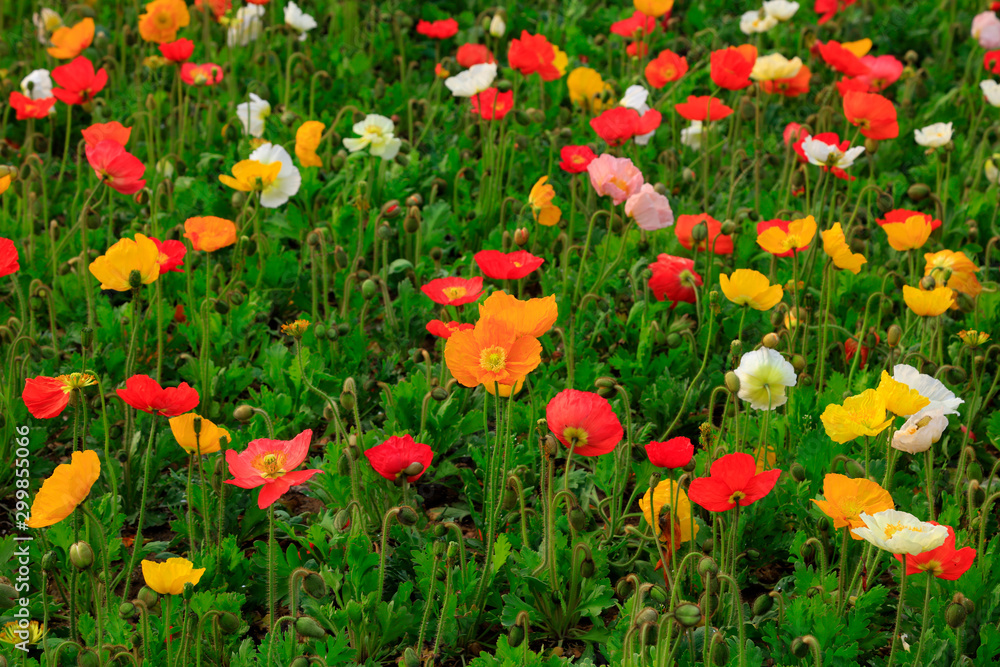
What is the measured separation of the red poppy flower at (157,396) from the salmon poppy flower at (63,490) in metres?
0.40

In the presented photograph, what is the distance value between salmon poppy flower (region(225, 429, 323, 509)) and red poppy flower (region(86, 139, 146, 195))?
1.11m

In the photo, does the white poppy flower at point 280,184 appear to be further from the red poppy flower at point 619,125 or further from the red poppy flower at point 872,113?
the red poppy flower at point 872,113

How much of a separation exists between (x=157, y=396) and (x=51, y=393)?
21 cm

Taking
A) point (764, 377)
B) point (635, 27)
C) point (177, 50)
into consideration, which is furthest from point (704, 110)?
point (177, 50)

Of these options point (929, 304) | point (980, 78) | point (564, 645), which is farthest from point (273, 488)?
point (980, 78)

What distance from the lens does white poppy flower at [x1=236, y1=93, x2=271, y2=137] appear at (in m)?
3.55

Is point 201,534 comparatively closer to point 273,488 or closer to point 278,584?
point 278,584

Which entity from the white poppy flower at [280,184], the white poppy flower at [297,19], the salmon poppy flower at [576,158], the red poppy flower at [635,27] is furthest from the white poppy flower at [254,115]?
the red poppy flower at [635,27]

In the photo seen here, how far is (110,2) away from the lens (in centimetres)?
514

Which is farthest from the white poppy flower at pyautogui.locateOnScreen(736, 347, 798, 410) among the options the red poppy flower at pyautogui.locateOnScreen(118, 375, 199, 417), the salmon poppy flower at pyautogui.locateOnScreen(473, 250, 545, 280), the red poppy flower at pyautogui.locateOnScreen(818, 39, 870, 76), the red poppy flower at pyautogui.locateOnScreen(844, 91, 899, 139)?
the red poppy flower at pyautogui.locateOnScreen(818, 39, 870, 76)

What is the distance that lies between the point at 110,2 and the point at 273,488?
4333mm

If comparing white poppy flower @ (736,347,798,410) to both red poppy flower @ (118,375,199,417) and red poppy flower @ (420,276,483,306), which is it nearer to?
red poppy flower @ (420,276,483,306)

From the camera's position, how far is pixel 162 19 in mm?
3576

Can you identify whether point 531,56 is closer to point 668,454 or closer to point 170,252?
point 170,252
